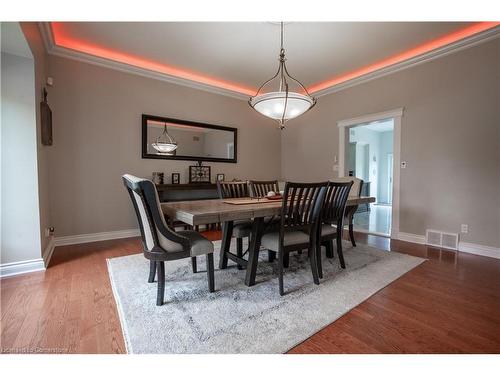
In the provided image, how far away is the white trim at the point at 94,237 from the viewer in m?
3.21

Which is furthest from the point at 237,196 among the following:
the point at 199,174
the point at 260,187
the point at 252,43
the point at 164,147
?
the point at 252,43

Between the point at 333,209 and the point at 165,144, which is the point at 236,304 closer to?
the point at 333,209

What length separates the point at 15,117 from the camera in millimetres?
2191

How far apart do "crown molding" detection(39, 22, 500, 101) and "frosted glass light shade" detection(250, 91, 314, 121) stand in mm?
2084

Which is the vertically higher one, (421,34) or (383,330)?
(421,34)

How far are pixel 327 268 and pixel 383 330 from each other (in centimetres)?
96

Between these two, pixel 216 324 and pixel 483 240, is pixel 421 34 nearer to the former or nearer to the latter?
pixel 483 240

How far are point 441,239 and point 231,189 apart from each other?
2.83 m

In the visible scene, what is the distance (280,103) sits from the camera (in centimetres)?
231

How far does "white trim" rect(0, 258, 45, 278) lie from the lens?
7.22 feet

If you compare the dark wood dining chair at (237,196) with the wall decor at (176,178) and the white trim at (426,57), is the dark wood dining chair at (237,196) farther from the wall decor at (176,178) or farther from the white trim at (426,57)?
the white trim at (426,57)

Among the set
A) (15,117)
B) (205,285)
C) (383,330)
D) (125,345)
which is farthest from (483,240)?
(15,117)
